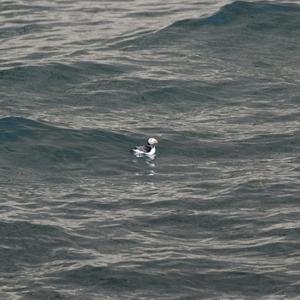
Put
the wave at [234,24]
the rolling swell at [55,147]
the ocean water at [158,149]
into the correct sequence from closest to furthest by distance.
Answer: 1. the ocean water at [158,149]
2. the rolling swell at [55,147]
3. the wave at [234,24]

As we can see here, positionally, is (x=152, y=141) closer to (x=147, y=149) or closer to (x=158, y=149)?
(x=147, y=149)

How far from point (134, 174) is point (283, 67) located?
33.9 feet

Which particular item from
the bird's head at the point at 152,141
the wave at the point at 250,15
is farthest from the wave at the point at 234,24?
the bird's head at the point at 152,141

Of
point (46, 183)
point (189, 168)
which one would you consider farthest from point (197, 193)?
point (46, 183)

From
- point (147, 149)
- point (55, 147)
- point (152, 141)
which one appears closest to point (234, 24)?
point (55, 147)

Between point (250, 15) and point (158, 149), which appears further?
point (250, 15)

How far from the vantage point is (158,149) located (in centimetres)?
3234

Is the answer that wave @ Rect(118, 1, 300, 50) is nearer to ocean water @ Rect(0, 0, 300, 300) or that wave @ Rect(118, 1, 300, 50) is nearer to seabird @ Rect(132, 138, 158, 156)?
ocean water @ Rect(0, 0, 300, 300)

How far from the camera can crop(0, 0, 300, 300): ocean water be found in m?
24.4

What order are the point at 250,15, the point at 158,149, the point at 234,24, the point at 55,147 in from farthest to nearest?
the point at 250,15 → the point at 234,24 → the point at 55,147 → the point at 158,149

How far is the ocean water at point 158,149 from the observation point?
24.4m

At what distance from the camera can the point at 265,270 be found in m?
24.2

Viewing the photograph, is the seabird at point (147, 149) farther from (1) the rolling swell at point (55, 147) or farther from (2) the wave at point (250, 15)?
(2) the wave at point (250, 15)

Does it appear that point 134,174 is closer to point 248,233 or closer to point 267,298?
point 248,233
